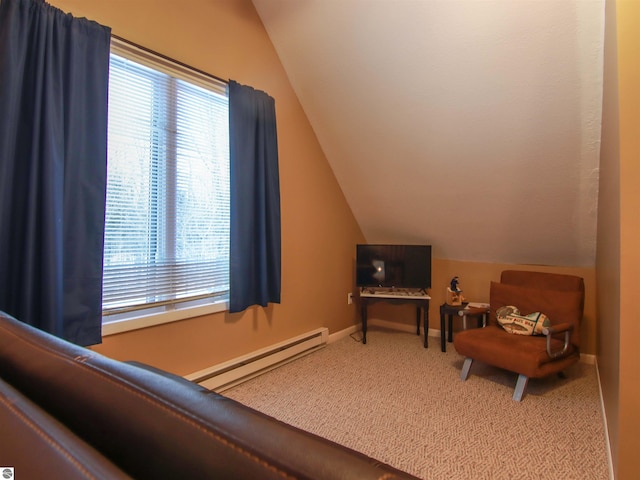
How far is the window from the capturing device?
1.96 meters

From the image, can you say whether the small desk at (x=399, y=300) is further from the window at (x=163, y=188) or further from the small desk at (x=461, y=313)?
the window at (x=163, y=188)

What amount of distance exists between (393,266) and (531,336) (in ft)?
4.77

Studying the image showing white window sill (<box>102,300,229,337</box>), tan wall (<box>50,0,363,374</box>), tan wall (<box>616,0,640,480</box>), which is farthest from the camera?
tan wall (<box>50,0,363,374</box>)

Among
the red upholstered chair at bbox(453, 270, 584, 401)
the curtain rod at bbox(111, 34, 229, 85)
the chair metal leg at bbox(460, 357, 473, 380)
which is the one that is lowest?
the chair metal leg at bbox(460, 357, 473, 380)

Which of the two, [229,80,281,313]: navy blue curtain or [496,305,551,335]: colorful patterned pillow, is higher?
[229,80,281,313]: navy blue curtain

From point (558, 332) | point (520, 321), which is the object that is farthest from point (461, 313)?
point (558, 332)

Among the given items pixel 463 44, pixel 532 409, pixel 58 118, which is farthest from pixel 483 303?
pixel 58 118

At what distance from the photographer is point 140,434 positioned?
0.51 m

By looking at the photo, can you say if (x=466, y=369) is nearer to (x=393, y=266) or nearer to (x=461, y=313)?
(x=461, y=313)

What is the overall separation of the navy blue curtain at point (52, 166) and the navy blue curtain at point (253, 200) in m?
0.88

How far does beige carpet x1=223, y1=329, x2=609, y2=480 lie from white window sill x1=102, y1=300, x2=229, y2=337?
66 cm

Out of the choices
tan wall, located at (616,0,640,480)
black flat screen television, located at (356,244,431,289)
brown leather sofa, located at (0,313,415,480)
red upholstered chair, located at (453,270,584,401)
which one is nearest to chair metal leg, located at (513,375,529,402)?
red upholstered chair, located at (453,270,584,401)

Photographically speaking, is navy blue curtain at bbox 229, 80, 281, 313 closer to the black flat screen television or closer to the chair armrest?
the black flat screen television

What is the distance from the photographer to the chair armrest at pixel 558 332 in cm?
240
